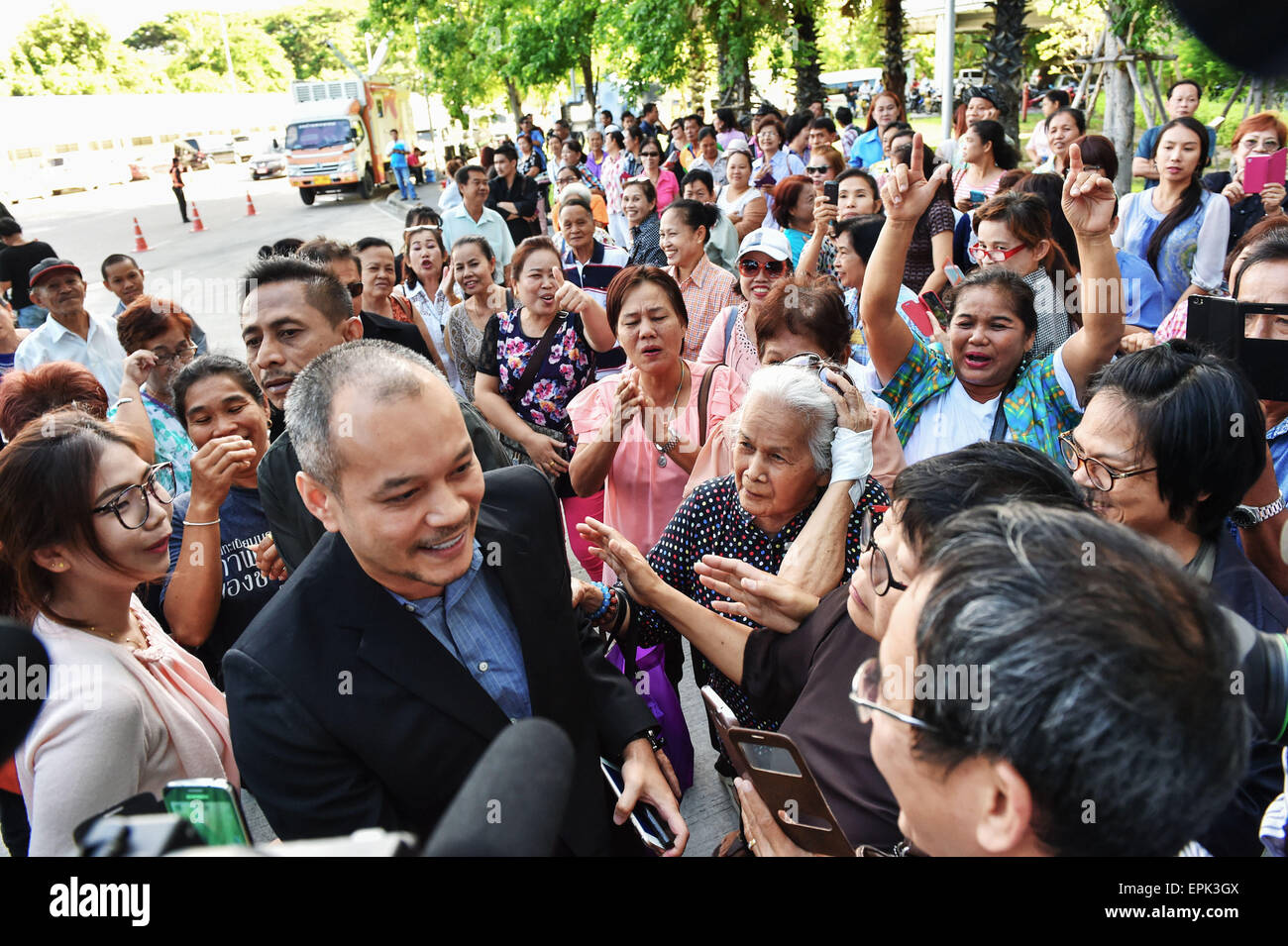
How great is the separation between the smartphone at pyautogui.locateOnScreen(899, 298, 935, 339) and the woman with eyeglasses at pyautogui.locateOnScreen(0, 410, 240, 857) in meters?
2.98

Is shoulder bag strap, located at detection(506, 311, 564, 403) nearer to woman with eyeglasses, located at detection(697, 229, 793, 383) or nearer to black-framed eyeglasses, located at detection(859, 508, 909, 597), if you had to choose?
woman with eyeglasses, located at detection(697, 229, 793, 383)

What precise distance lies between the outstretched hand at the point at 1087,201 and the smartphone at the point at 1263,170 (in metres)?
2.78

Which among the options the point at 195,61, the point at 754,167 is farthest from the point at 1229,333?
the point at 195,61

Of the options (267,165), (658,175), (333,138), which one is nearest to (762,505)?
(658,175)

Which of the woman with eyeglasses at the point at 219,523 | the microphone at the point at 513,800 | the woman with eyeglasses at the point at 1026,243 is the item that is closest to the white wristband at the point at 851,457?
the woman with eyeglasses at the point at 219,523

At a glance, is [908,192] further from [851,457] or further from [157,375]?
[157,375]

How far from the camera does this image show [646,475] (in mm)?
3457

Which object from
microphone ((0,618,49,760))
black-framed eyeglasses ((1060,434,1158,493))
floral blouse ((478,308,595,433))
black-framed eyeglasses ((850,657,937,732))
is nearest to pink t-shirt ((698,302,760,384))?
floral blouse ((478,308,595,433))

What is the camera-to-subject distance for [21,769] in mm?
1717

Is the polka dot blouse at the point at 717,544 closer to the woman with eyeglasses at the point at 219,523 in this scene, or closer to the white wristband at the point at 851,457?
the white wristband at the point at 851,457

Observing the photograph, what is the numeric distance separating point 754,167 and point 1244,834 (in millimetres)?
10365

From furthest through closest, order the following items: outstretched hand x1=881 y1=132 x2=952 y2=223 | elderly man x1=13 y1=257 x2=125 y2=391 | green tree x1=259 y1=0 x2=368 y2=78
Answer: green tree x1=259 y1=0 x2=368 y2=78 → elderly man x1=13 y1=257 x2=125 y2=391 → outstretched hand x1=881 y1=132 x2=952 y2=223

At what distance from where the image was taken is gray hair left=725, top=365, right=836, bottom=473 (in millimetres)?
2496
